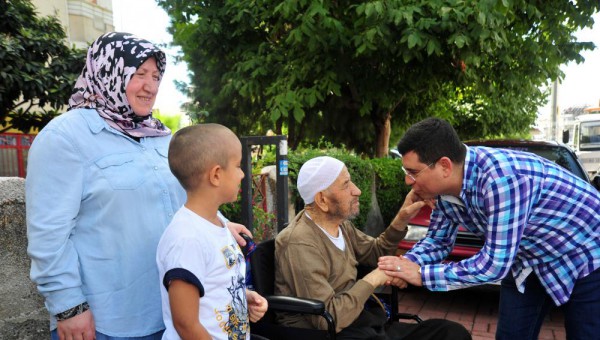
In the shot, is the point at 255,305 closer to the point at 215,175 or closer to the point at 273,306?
the point at 273,306

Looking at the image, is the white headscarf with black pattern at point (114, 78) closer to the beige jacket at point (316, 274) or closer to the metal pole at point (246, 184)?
the beige jacket at point (316, 274)

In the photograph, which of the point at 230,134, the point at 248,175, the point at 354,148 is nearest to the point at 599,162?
the point at 354,148

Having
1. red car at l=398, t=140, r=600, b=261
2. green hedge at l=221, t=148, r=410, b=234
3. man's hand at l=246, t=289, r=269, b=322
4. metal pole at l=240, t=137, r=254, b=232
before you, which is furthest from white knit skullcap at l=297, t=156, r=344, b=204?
red car at l=398, t=140, r=600, b=261

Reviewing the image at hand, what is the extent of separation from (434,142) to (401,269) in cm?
65

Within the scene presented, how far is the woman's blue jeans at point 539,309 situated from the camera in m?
2.13

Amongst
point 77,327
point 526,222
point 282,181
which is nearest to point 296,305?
point 77,327

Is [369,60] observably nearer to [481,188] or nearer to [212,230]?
[481,188]

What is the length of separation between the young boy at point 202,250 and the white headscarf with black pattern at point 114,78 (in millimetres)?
303

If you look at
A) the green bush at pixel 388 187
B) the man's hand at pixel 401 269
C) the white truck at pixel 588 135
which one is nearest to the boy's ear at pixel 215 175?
the man's hand at pixel 401 269

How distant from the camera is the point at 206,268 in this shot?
5.14ft

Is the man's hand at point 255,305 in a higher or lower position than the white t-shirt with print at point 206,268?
lower

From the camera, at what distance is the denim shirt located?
1565mm

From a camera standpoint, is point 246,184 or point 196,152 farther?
point 246,184

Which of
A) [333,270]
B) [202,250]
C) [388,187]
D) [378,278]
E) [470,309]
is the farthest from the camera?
[388,187]
